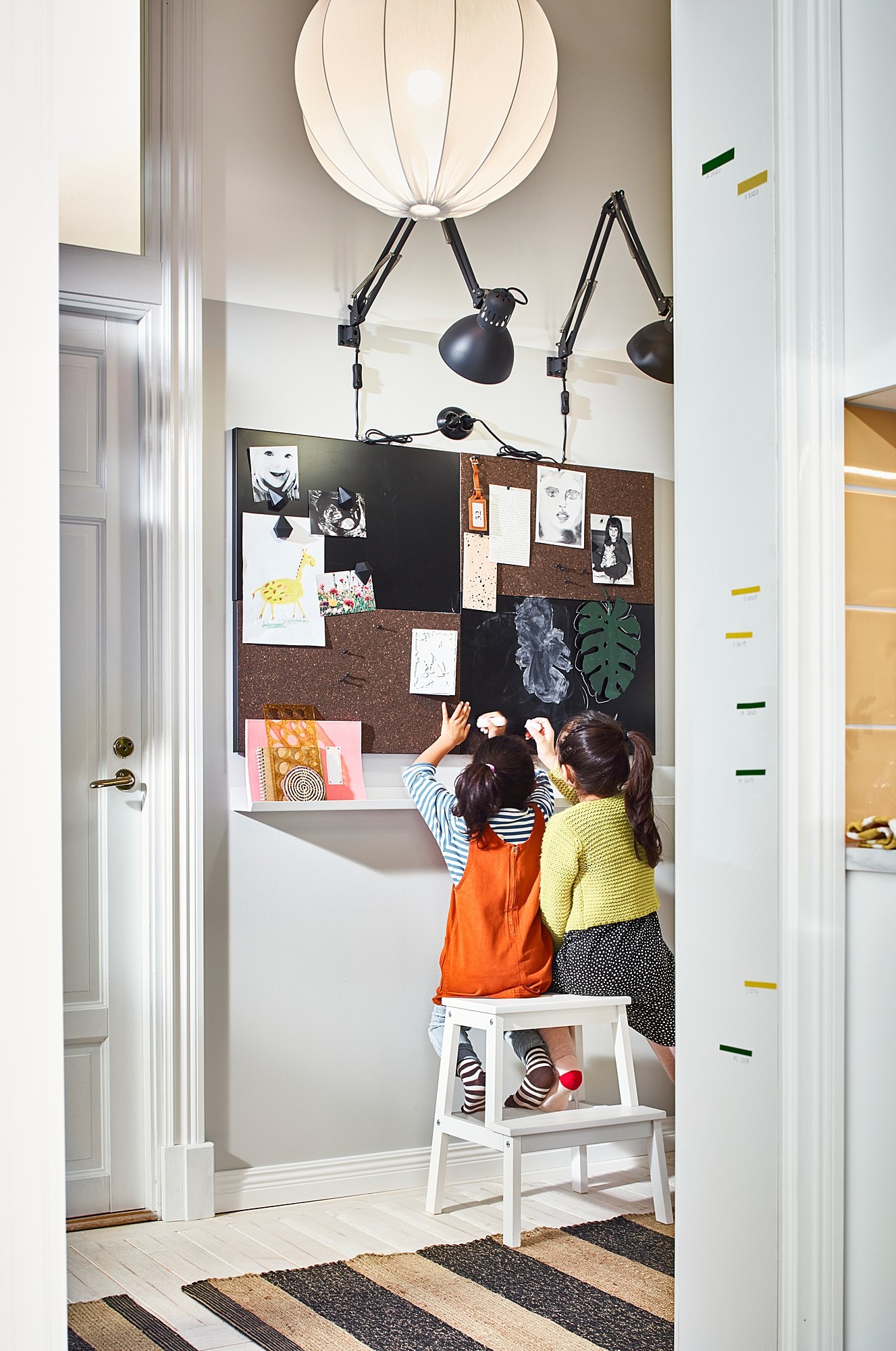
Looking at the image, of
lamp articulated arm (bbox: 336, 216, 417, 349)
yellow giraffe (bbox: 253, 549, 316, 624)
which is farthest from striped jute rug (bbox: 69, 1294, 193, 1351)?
lamp articulated arm (bbox: 336, 216, 417, 349)

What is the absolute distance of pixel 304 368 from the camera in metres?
2.95

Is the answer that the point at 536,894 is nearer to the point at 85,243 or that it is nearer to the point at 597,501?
the point at 597,501

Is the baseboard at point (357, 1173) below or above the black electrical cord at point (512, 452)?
below

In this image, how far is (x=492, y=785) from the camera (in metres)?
2.92

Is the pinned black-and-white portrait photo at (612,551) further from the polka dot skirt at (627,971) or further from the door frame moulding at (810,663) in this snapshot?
the door frame moulding at (810,663)

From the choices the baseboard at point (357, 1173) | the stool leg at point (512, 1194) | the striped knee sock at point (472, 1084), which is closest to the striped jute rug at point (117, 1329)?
the baseboard at point (357, 1173)

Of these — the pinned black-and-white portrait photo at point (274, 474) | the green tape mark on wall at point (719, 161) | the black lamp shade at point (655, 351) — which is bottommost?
the pinned black-and-white portrait photo at point (274, 474)

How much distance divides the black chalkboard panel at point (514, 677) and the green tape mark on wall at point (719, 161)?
1.59 meters

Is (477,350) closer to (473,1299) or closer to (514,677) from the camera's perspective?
(514,677)

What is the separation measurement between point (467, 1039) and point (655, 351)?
1.77 m

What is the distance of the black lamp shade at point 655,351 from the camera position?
9.64 ft

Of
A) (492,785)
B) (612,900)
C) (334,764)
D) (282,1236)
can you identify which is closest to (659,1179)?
(612,900)

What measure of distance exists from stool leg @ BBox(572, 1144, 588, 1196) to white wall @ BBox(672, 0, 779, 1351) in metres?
1.31

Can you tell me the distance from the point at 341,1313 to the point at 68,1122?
0.86 m
